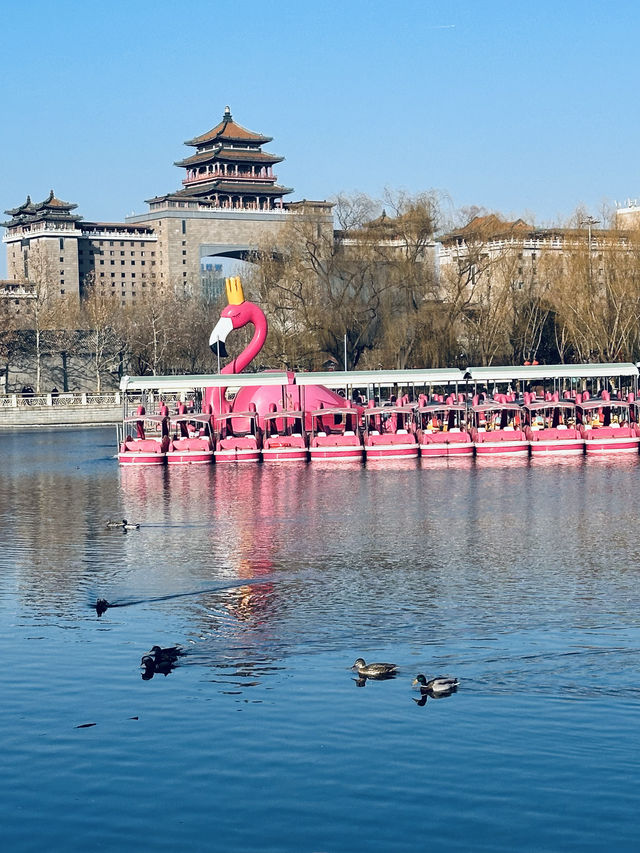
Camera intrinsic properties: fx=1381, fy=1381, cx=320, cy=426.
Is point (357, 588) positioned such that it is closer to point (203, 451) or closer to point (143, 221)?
point (203, 451)

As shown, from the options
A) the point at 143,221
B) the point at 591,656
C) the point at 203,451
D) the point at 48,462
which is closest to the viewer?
the point at 591,656

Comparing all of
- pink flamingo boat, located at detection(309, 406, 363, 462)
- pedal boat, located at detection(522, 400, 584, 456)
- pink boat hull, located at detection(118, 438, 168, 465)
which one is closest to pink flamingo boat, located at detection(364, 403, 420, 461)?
pink flamingo boat, located at detection(309, 406, 363, 462)

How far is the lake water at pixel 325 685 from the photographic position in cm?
1509

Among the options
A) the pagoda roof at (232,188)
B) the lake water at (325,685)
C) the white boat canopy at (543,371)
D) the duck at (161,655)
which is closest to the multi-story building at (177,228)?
the pagoda roof at (232,188)

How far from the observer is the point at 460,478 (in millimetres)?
45500

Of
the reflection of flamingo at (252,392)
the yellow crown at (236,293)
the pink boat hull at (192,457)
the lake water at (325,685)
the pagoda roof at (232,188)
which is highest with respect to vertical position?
the pagoda roof at (232,188)

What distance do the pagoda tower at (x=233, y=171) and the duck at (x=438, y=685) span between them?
145923mm

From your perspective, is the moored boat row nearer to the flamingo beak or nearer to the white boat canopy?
the white boat canopy

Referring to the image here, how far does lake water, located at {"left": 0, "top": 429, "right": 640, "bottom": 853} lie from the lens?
594 inches

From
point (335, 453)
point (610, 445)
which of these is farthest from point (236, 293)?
point (610, 445)

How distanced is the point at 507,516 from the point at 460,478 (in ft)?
31.1

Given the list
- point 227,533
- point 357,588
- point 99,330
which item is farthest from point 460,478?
A: point 99,330

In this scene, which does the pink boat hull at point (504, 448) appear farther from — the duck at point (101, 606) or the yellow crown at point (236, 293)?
the duck at point (101, 606)

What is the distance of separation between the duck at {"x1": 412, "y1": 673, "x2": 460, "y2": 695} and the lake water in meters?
0.16
